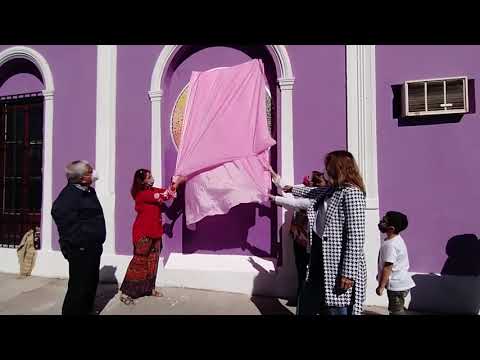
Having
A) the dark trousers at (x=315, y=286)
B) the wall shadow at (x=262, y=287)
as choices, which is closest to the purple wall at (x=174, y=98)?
the wall shadow at (x=262, y=287)

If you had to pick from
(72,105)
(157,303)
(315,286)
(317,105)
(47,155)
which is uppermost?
(72,105)

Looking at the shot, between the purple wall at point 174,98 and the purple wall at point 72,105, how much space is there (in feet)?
1.59

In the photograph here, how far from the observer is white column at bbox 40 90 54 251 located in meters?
5.02

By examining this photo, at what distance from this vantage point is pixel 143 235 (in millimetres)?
3875

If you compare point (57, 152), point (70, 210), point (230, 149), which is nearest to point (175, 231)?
point (230, 149)

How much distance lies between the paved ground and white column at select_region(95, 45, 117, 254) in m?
0.86

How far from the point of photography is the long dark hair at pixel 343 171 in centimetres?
223

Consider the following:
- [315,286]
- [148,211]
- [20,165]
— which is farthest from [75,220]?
[20,165]

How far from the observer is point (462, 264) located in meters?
3.63

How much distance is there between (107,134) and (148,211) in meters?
1.58

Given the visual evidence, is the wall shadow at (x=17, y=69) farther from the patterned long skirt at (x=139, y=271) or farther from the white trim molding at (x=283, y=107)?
the patterned long skirt at (x=139, y=271)

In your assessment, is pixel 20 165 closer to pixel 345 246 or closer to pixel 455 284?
pixel 345 246

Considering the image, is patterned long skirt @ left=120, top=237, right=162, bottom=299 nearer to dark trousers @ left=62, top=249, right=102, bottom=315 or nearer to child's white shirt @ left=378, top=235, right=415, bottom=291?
dark trousers @ left=62, top=249, right=102, bottom=315

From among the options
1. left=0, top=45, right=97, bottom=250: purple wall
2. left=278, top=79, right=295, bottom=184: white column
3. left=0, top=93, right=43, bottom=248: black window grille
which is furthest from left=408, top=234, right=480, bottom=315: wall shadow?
left=0, top=93, right=43, bottom=248: black window grille
